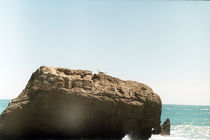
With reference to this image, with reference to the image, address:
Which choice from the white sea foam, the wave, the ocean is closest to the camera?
the white sea foam

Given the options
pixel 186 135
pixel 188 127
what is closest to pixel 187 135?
pixel 186 135

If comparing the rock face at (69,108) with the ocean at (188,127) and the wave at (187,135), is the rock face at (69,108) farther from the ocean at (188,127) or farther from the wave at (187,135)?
the wave at (187,135)

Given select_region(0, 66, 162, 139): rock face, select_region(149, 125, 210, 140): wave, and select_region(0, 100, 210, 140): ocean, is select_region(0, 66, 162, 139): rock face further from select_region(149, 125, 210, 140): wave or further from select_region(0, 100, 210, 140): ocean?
select_region(149, 125, 210, 140): wave

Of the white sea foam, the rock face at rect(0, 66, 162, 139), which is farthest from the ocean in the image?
the rock face at rect(0, 66, 162, 139)

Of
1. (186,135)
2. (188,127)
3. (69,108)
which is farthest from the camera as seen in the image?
(188,127)

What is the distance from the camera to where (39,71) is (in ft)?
Answer: 57.6

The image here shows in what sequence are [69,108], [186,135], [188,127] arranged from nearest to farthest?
[69,108] → [186,135] → [188,127]

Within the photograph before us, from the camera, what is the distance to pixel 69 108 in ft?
55.2

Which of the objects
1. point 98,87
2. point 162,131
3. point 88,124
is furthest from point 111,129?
point 162,131

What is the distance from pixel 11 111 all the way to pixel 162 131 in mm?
14790

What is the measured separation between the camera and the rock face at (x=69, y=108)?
16688 millimetres

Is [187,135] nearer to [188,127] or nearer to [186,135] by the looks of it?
[186,135]

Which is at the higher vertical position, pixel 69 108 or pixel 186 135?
pixel 69 108

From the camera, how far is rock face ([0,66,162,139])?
16688mm
